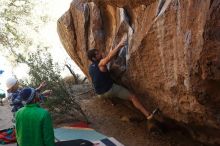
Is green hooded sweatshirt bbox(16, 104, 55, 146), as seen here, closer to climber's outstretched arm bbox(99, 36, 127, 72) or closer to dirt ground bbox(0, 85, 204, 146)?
climber's outstretched arm bbox(99, 36, 127, 72)

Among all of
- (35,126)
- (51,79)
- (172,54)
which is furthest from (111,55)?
(51,79)

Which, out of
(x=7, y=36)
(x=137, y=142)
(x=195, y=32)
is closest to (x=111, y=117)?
(x=137, y=142)

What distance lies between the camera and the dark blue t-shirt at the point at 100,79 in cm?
888

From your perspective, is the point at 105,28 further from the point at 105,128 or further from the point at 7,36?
the point at 7,36

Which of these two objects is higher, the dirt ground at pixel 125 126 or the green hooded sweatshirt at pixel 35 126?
the green hooded sweatshirt at pixel 35 126

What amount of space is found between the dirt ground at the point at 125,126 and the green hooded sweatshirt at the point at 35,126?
374cm

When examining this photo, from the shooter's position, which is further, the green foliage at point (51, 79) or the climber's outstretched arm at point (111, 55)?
the green foliage at point (51, 79)

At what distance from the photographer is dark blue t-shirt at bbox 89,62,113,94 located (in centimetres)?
888

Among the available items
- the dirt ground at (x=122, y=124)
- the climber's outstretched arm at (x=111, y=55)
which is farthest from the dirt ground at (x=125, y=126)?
the climber's outstretched arm at (x=111, y=55)

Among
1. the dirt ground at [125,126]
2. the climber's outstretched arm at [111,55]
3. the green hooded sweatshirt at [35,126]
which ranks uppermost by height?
the climber's outstretched arm at [111,55]

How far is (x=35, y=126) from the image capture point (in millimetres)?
5969

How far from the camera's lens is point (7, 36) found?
22453 millimetres

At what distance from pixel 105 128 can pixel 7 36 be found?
13.6 m

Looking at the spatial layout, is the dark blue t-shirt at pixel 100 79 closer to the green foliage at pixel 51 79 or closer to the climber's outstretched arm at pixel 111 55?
the climber's outstretched arm at pixel 111 55
